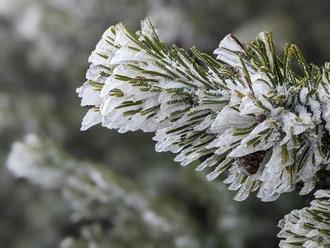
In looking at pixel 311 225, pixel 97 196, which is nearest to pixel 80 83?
pixel 97 196

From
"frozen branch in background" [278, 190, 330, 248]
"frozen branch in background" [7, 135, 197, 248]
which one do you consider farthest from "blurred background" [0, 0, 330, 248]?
"frozen branch in background" [278, 190, 330, 248]

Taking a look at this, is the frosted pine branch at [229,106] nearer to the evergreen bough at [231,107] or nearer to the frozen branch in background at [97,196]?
the evergreen bough at [231,107]

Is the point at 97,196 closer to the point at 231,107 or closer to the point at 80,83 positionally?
the point at 231,107

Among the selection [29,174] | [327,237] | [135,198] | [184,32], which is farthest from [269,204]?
[327,237]

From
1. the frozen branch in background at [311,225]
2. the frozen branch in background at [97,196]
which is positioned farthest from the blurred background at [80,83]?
the frozen branch in background at [311,225]

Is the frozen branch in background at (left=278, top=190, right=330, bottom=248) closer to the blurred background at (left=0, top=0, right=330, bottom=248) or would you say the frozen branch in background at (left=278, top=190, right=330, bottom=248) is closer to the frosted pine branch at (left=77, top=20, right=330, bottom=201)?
the frosted pine branch at (left=77, top=20, right=330, bottom=201)
